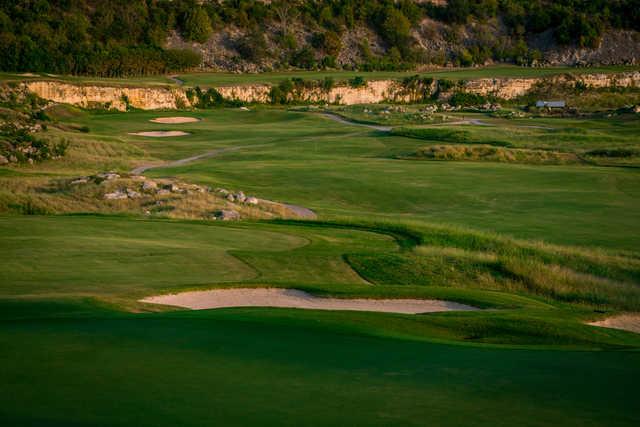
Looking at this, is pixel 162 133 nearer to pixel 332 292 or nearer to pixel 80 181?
pixel 80 181

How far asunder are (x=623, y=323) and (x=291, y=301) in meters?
6.65

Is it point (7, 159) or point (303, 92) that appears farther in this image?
point (303, 92)

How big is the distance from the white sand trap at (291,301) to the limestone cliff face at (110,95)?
216 ft

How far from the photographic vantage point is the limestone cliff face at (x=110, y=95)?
79.6 m

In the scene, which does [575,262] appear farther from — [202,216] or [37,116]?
[37,116]

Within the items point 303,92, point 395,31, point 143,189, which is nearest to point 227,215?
point 143,189

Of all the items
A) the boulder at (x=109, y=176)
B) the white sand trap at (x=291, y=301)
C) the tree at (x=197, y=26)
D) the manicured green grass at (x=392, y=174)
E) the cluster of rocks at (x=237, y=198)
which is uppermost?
the tree at (x=197, y=26)

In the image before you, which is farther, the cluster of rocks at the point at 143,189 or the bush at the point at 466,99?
the bush at the point at 466,99

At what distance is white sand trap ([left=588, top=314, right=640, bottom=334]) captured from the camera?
16.5m

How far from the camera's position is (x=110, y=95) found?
280 feet

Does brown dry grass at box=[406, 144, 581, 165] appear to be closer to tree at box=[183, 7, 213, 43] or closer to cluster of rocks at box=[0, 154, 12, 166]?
cluster of rocks at box=[0, 154, 12, 166]

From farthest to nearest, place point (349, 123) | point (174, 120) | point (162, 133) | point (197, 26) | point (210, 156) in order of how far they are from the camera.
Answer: point (197, 26)
point (349, 123)
point (174, 120)
point (162, 133)
point (210, 156)

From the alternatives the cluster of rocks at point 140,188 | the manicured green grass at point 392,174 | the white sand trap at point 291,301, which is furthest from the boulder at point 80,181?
the white sand trap at point 291,301

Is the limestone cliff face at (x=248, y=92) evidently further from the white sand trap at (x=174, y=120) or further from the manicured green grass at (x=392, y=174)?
the manicured green grass at (x=392, y=174)
